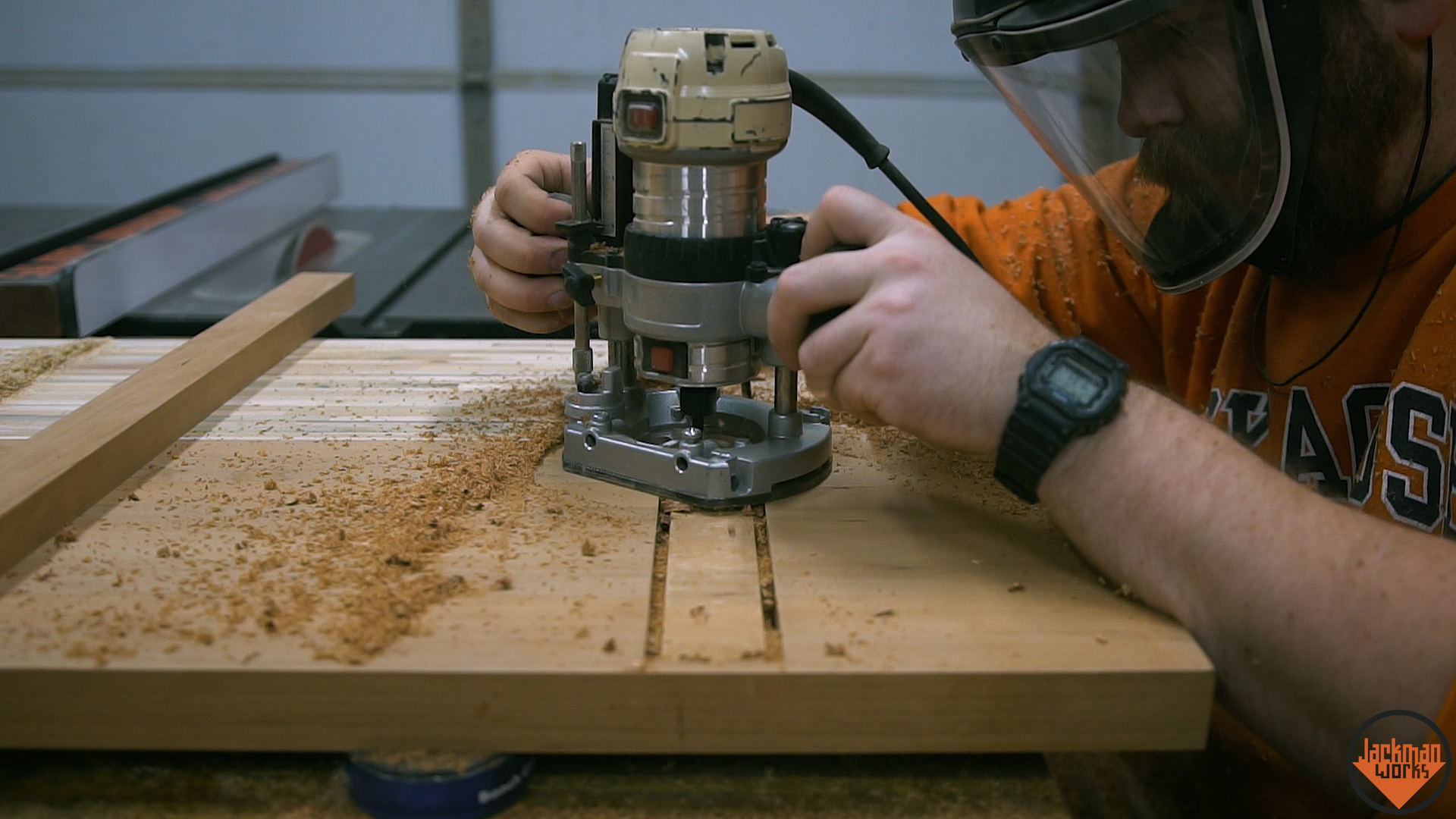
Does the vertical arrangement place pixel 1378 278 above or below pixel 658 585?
above

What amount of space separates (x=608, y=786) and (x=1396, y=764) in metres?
0.58

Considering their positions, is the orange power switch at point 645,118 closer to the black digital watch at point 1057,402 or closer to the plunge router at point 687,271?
the plunge router at point 687,271

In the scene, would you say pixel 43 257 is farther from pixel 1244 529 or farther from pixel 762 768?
pixel 1244 529

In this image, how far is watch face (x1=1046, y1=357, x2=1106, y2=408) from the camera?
94 cm

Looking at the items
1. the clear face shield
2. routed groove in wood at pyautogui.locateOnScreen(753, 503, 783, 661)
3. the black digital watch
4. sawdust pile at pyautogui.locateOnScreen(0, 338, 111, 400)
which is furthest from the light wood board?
sawdust pile at pyautogui.locateOnScreen(0, 338, 111, 400)

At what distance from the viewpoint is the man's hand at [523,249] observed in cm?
140

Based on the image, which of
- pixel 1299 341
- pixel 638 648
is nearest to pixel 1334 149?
pixel 1299 341

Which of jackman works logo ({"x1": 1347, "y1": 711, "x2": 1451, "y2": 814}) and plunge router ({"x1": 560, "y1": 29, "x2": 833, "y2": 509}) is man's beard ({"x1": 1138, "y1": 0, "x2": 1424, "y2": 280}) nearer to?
plunge router ({"x1": 560, "y1": 29, "x2": 833, "y2": 509})

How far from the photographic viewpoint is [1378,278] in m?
1.18

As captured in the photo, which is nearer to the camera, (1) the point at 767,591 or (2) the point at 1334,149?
(1) the point at 767,591

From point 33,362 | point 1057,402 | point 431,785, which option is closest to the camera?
point 431,785

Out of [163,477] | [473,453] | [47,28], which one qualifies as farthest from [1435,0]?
[47,28]

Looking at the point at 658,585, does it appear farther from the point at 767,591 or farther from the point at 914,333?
the point at 914,333

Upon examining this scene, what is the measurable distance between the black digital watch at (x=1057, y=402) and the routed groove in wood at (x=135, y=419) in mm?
871
